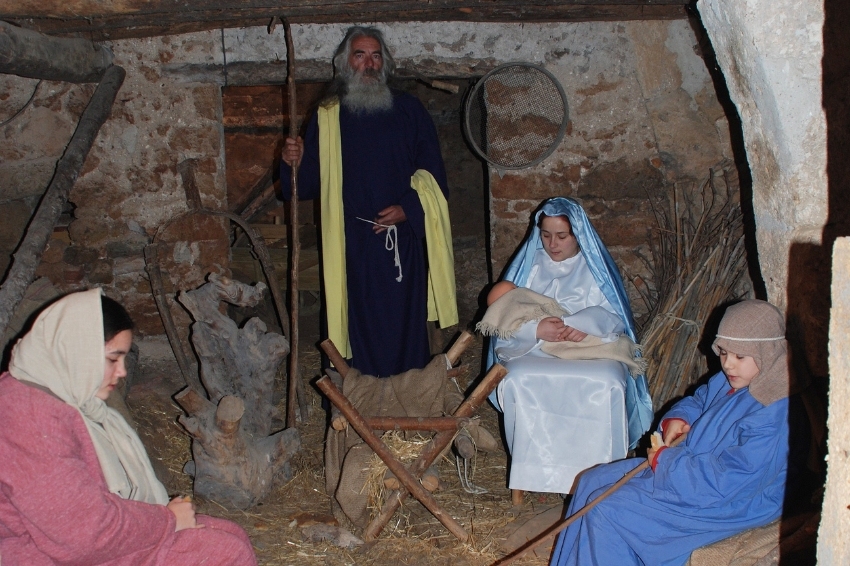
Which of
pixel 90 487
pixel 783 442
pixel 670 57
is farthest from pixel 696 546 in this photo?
pixel 670 57

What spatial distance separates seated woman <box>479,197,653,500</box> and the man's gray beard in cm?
119

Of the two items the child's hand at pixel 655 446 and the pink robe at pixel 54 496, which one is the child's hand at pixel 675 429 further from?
the pink robe at pixel 54 496

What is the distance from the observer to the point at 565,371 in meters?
3.42

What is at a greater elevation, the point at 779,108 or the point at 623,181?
the point at 779,108

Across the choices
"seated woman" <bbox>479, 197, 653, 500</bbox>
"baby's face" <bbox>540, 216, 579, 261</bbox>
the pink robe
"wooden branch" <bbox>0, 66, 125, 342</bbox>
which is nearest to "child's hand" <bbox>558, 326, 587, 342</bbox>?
"seated woman" <bbox>479, 197, 653, 500</bbox>

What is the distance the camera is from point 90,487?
2.02 meters

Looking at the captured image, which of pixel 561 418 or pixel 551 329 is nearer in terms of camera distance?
pixel 561 418

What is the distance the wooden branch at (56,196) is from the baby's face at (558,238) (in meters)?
2.52

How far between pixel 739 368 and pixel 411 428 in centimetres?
142

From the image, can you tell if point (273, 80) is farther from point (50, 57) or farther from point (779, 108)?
point (779, 108)

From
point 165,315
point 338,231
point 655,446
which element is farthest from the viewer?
point 165,315

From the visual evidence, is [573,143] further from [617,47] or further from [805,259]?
[805,259]

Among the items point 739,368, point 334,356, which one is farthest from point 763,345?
point 334,356

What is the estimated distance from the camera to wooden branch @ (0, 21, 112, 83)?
356cm
